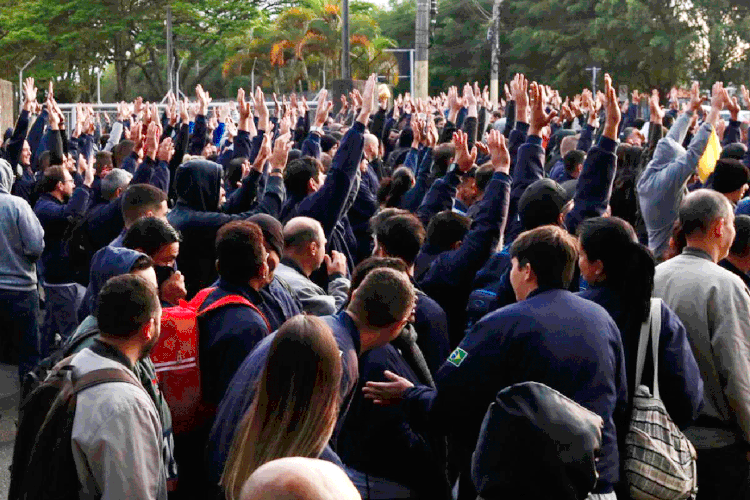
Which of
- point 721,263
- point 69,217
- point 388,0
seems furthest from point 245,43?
point 721,263

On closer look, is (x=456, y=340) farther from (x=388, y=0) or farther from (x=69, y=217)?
(x=388, y=0)

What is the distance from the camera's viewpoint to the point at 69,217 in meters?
8.88

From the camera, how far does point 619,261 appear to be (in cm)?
442

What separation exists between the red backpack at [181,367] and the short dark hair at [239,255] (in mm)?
151

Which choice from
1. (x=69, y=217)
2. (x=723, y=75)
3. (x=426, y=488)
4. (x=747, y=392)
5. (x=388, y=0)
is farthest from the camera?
(x=388, y=0)

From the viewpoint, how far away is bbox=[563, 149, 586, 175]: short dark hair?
882 cm

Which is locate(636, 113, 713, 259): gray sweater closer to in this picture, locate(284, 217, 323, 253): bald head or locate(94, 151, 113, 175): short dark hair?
locate(284, 217, 323, 253): bald head

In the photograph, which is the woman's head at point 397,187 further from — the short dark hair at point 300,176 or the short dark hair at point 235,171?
the short dark hair at point 300,176

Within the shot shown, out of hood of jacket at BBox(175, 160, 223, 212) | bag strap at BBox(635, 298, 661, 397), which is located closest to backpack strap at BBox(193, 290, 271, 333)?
bag strap at BBox(635, 298, 661, 397)

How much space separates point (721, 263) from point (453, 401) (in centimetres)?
232

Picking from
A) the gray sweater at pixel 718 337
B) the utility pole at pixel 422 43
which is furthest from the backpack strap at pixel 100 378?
the utility pole at pixel 422 43

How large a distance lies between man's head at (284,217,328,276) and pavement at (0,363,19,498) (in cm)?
252

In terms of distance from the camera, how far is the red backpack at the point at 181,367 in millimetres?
4477

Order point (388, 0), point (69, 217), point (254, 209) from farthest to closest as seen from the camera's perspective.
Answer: point (388, 0)
point (69, 217)
point (254, 209)
